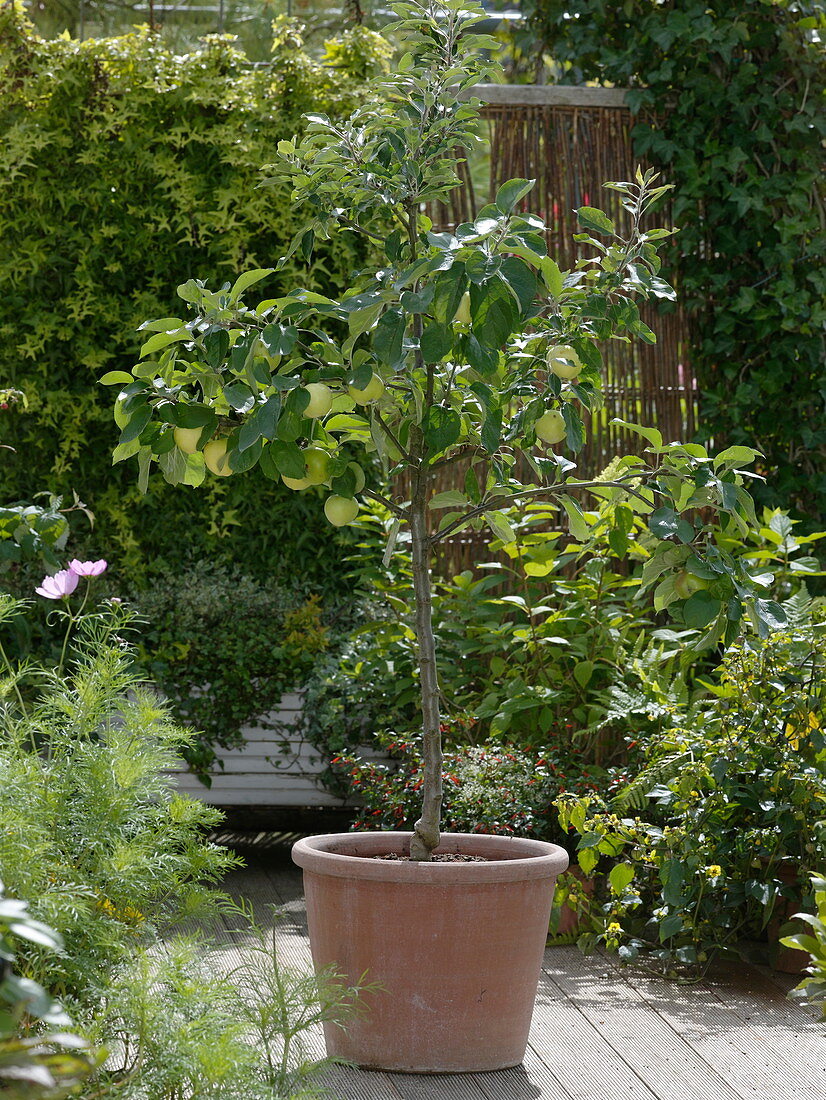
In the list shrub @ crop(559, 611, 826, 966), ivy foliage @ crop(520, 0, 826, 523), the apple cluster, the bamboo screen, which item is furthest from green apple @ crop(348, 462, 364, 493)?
ivy foliage @ crop(520, 0, 826, 523)

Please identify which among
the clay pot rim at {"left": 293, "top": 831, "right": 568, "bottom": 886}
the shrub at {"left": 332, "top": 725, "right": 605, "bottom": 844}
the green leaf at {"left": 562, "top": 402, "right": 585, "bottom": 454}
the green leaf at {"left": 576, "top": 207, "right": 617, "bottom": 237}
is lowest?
the shrub at {"left": 332, "top": 725, "right": 605, "bottom": 844}

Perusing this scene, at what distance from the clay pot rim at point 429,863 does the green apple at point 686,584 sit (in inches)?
25.4

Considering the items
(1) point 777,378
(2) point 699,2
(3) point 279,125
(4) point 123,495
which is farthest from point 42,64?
(1) point 777,378

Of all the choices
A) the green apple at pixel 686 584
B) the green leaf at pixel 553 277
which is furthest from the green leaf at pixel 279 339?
the green apple at pixel 686 584

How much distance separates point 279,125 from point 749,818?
2.87 m

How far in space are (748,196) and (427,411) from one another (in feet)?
8.49

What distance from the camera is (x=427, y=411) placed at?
213 centimetres

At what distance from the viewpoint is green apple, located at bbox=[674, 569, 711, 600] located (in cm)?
205

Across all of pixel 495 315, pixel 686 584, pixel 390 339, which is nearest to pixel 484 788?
pixel 686 584

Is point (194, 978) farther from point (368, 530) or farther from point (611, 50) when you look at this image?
point (611, 50)

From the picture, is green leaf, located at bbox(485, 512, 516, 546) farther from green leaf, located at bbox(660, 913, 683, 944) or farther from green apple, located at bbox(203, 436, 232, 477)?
green leaf, located at bbox(660, 913, 683, 944)

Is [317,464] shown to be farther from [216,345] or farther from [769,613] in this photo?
[769,613]

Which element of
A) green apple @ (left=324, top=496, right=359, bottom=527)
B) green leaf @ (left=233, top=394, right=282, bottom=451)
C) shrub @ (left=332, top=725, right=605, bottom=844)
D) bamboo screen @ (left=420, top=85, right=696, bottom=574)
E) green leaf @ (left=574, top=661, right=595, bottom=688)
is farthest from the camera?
bamboo screen @ (left=420, top=85, right=696, bottom=574)

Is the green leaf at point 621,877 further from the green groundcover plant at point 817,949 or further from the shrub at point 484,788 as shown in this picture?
the green groundcover plant at point 817,949
